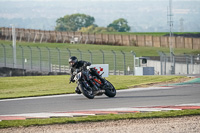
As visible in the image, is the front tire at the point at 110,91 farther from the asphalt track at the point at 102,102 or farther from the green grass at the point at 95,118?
the green grass at the point at 95,118

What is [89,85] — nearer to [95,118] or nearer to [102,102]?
[102,102]

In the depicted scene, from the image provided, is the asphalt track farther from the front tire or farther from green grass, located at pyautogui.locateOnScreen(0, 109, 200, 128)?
green grass, located at pyautogui.locateOnScreen(0, 109, 200, 128)

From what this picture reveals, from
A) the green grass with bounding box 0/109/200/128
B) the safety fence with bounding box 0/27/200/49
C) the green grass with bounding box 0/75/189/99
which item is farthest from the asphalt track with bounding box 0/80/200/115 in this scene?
the safety fence with bounding box 0/27/200/49

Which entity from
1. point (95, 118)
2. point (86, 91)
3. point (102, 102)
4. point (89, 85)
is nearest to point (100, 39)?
point (89, 85)

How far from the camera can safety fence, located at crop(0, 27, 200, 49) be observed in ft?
234

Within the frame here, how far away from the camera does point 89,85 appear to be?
18.8m

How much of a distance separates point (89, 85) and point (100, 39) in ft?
221

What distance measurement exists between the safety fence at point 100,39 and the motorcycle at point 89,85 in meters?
52.0

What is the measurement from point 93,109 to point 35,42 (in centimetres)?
7662

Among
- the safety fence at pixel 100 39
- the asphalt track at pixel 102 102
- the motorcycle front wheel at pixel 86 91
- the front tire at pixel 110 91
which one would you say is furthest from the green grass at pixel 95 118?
the safety fence at pixel 100 39

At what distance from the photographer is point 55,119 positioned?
543 inches

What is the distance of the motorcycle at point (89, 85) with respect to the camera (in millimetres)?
18406

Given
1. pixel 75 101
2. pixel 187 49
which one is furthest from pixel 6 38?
pixel 75 101

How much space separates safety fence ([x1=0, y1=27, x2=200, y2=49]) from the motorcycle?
52.0 metres
